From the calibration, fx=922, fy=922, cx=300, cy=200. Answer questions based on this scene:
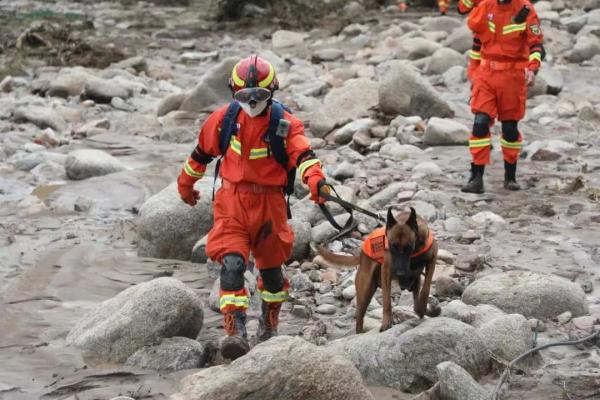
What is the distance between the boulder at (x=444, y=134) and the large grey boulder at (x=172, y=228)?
12.7 feet

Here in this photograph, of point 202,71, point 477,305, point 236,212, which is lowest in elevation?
point 202,71

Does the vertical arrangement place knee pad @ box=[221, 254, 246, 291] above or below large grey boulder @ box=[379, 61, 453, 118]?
above

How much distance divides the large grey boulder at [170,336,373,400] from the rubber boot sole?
2.06 ft

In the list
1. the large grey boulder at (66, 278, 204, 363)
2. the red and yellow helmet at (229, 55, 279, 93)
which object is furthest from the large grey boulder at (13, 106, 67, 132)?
the red and yellow helmet at (229, 55, 279, 93)

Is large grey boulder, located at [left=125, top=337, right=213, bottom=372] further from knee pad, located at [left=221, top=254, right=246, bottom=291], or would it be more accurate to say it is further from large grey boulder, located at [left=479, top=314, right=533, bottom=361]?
large grey boulder, located at [left=479, top=314, right=533, bottom=361]

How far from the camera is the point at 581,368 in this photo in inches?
197

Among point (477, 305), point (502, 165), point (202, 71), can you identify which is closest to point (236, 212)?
point (477, 305)

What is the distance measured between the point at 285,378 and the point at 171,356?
1.21 m

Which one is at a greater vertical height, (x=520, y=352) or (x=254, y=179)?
(x=254, y=179)

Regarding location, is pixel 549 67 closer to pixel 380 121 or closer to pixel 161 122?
pixel 380 121

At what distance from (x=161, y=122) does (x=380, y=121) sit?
12.0ft

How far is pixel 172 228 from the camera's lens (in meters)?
7.69

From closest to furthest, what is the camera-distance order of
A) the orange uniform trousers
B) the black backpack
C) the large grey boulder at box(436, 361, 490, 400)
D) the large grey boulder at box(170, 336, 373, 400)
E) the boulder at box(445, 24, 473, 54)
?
the large grey boulder at box(170, 336, 373, 400)
the large grey boulder at box(436, 361, 490, 400)
the black backpack
the orange uniform trousers
the boulder at box(445, 24, 473, 54)

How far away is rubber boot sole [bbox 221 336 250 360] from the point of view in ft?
16.7
